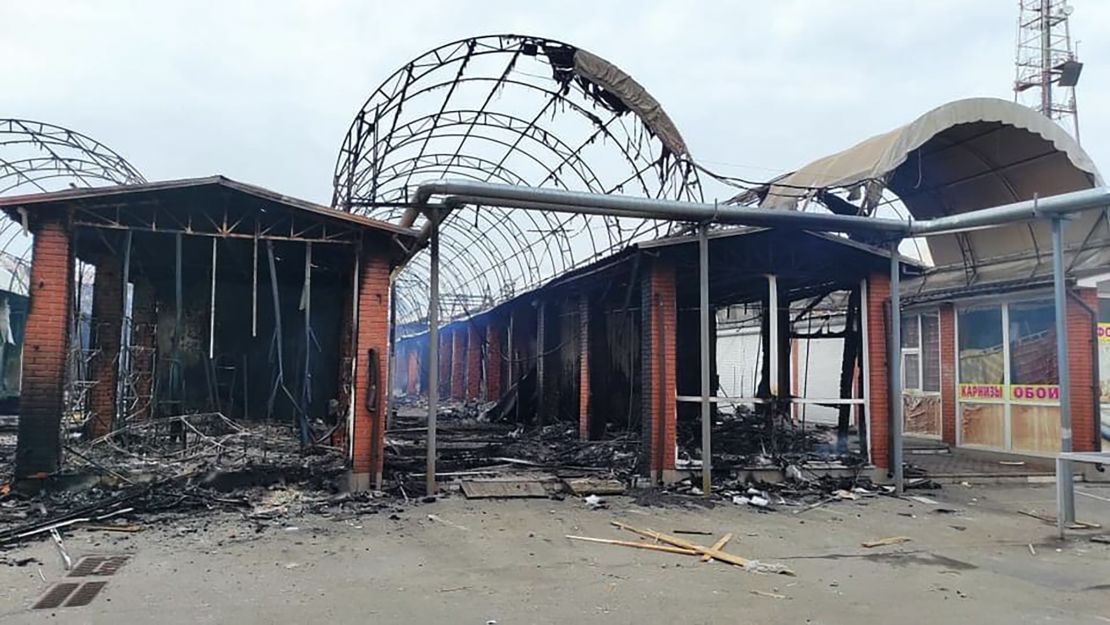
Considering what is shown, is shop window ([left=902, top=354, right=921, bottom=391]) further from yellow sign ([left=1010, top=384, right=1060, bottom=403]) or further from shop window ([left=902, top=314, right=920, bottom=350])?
yellow sign ([left=1010, top=384, right=1060, bottom=403])

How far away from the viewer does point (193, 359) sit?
43.8 feet

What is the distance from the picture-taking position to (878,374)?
10945 mm

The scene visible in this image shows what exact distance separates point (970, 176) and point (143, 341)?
15.4 m

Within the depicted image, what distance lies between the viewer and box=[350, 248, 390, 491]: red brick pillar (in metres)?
9.40

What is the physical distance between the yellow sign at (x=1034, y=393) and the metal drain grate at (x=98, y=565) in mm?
13565

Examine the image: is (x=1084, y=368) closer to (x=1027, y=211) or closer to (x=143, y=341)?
(x=1027, y=211)

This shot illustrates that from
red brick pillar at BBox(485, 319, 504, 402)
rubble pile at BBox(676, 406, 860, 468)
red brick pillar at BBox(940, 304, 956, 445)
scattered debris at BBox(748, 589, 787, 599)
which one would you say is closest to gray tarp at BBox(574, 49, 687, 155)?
rubble pile at BBox(676, 406, 860, 468)

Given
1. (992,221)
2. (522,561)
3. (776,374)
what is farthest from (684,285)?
(522,561)

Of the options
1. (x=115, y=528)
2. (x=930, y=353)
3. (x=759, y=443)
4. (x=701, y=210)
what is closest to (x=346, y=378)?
(x=115, y=528)

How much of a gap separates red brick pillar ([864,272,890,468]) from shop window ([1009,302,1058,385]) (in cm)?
369

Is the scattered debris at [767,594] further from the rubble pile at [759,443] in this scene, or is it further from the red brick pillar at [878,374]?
the red brick pillar at [878,374]

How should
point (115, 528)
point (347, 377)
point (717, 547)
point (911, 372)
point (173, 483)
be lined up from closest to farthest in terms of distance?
point (717, 547), point (115, 528), point (173, 483), point (347, 377), point (911, 372)

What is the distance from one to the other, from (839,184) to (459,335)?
17.4 meters

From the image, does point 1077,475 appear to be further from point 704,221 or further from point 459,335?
point 459,335
